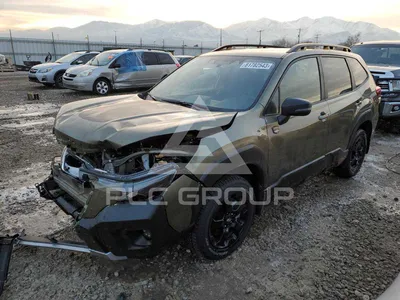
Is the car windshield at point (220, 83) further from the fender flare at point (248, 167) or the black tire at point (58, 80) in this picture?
the black tire at point (58, 80)

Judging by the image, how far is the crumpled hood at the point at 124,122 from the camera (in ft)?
7.47

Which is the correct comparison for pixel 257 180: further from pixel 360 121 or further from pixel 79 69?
pixel 79 69

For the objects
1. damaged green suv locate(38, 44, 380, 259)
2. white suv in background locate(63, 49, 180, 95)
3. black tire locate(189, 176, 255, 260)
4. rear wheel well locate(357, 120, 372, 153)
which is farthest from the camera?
white suv in background locate(63, 49, 180, 95)

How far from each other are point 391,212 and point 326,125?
4.27ft

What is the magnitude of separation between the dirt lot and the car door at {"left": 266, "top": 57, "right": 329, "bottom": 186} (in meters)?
0.56

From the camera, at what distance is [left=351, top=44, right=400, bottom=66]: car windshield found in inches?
326

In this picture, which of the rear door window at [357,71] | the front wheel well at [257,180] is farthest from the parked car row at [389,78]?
the front wheel well at [257,180]

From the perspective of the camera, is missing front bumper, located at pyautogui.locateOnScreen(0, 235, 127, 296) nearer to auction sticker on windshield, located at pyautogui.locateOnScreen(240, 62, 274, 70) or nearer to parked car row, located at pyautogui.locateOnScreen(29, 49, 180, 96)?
auction sticker on windshield, located at pyautogui.locateOnScreen(240, 62, 274, 70)

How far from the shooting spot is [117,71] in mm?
11750

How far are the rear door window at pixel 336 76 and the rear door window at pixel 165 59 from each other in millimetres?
9562

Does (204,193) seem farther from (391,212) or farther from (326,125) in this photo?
(391,212)

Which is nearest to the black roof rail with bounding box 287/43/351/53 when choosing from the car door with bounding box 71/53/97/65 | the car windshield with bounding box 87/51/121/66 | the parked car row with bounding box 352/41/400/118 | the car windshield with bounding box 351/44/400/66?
the parked car row with bounding box 352/41/400/118

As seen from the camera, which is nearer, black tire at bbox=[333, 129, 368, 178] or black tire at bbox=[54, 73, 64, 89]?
black tire at bbox=[333, 129, 368, 178]

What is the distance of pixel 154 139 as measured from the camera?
2295 millimetres
